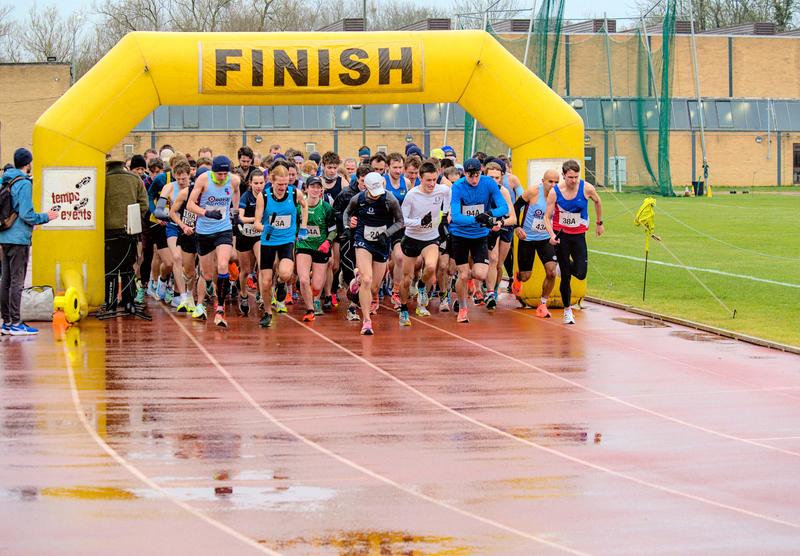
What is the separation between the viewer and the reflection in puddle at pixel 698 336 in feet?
48.3

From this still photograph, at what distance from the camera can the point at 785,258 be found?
25219mm

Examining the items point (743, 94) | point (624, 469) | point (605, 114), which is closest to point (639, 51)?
point (605, 114)

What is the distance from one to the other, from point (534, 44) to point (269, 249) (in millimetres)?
23825

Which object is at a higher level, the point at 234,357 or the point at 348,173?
the point at 348,173

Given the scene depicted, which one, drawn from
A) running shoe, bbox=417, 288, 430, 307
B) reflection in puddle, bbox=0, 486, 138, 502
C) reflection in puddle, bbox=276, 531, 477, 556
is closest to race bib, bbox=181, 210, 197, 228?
running shoe, bbox=417, 288, 430, 307

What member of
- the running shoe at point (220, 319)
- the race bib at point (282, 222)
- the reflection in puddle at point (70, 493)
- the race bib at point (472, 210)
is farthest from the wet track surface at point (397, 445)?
the race bib at point (472, 210)

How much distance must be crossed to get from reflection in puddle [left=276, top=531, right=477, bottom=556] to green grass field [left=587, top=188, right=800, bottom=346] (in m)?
8.44

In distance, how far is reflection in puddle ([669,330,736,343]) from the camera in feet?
48.3

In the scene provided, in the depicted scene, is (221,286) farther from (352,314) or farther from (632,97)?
(632,97)

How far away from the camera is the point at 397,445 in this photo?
9398 mm

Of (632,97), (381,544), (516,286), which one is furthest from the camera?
(632,97)

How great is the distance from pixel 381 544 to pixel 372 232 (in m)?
8.71

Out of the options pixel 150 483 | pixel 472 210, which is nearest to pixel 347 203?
pixel 472 210

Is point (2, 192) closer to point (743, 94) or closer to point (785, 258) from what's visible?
point (785, 258)
